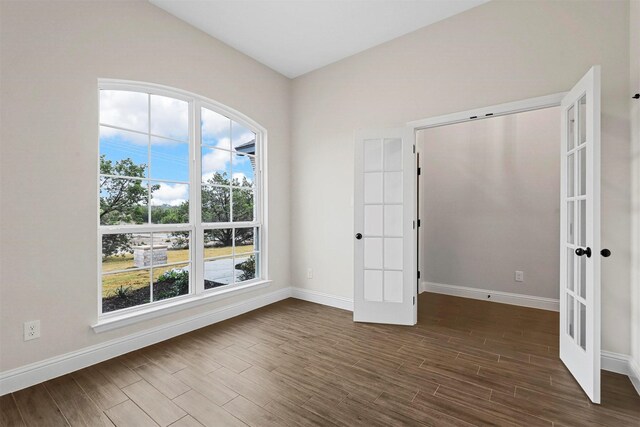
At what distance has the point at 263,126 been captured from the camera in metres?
3.94

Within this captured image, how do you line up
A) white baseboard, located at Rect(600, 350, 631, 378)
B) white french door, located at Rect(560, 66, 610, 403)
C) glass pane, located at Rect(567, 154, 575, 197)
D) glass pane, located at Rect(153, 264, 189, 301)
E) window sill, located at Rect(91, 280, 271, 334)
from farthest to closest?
glass pane, located at Rect(153, 264, 189, 301) → window sill, located at Rect(91, 280, 271, 334) → glass pane, located at Rect(567, 154, 575, 197) → white baseboard, located at Rect(600, 350, 631, 378) → white french door, located at Rect(560, 66, 610, 403)

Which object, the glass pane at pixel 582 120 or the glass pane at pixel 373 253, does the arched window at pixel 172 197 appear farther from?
the glass pane at pixel 582 120

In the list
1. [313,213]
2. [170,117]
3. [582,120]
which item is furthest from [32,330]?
[582,120]

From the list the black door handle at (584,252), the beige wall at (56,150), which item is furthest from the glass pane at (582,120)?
the beige wall at (56,150)

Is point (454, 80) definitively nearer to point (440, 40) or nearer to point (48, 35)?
point (440, 40)

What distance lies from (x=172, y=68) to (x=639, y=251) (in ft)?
13.8

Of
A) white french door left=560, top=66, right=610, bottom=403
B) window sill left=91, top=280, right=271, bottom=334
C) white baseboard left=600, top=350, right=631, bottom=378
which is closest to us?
white french door left=560, top=66, right=610, bottom=403

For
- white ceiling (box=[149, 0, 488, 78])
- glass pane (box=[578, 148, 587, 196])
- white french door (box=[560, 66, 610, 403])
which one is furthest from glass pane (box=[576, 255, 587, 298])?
white ceiling (box=[149, 0, 488, 78])

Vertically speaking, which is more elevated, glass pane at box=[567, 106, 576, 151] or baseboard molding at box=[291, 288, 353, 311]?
glass pane at box=[567, 106, 576, 151]

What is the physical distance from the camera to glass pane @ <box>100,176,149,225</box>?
2.58 metres

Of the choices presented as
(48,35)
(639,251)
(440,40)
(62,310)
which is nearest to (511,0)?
(440,40)

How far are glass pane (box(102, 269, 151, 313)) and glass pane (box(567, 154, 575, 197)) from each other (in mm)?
3737

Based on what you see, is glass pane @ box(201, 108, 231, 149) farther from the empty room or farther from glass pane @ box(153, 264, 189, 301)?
glass pane @ box(153, 264, 189, 301)

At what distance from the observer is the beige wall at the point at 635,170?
2.05m
